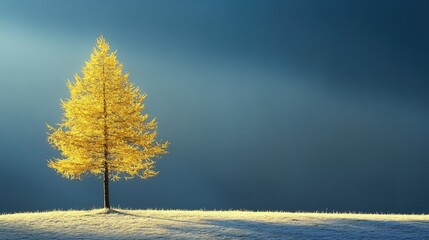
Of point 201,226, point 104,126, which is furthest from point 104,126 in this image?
point 201,226

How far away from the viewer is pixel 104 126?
32.2 metres

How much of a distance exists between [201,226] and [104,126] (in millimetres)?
9282

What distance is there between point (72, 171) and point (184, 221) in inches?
300

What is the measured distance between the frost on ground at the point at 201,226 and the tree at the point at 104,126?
10.3ft

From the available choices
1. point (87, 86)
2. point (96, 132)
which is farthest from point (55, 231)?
point (87, 86)

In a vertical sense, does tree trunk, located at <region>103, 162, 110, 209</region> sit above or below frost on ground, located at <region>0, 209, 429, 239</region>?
above

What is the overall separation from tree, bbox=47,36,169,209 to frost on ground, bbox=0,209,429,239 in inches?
124

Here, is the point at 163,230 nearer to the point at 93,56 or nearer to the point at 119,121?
the point at 119,121

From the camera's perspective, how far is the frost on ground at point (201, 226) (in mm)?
24938

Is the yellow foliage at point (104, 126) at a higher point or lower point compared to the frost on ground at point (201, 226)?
higher

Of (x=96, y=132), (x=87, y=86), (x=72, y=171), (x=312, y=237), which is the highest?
(x=87, y=86)

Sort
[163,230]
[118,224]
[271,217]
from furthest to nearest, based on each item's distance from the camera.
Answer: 1. [271,217]
2. [118,224]
3. [163,230]

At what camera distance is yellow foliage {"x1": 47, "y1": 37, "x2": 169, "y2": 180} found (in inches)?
1253

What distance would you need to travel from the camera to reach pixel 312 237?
80.2 feet
